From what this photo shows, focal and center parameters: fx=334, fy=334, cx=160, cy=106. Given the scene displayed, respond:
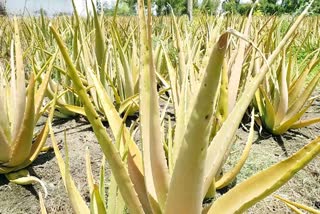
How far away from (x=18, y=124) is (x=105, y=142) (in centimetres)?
82

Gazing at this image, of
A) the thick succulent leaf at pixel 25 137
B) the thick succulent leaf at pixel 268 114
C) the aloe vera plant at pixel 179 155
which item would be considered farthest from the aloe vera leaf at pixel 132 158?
the thick succulent leaf at pixel 268 114

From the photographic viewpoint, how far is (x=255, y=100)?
5.57 ft

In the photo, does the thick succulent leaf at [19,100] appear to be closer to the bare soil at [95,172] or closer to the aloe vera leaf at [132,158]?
the bare soil at [95,172]

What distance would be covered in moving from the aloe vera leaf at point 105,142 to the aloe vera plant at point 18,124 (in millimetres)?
675

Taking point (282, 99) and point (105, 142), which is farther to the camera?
point (282, 99)

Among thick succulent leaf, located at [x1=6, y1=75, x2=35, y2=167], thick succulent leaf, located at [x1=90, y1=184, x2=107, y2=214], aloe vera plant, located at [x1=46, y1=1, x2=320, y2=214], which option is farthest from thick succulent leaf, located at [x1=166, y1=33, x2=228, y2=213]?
thick succulent leaf, located at [x1=6, y1=75, x2=35, y2=167]

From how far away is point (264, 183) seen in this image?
0.51 m

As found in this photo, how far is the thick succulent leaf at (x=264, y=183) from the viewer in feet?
1.47

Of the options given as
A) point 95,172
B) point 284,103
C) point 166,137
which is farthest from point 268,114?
point 95,172

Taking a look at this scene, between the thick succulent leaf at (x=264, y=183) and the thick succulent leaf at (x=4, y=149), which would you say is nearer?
the thick succulent leaf at (x=264, y=183)

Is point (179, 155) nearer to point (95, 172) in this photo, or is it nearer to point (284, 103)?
point (95, 172)

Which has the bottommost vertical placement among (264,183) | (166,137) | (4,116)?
(166,137)

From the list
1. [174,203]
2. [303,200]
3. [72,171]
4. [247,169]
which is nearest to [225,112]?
[247,169]

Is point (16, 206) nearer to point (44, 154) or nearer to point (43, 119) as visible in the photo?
point (44, 154)
